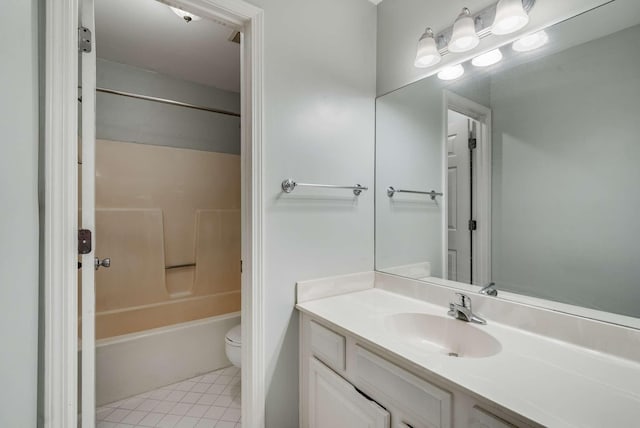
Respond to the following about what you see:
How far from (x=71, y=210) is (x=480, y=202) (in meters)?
1.60

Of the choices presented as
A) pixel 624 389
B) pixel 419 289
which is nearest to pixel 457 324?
pixel 419 289

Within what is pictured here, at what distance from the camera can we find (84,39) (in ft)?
3.08

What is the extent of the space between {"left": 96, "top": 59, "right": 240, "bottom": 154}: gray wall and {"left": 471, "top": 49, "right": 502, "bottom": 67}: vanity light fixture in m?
2.07

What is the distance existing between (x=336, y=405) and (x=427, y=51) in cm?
161

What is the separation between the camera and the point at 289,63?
4.30 feet

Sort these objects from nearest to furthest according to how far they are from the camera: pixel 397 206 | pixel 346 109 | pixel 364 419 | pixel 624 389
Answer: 1. pixel 624 389
2. pixel 364 419
3. pixel 346 109
4. pixel 397 206

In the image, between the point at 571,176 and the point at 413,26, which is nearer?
the point at 571,176

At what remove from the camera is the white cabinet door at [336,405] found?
928mm

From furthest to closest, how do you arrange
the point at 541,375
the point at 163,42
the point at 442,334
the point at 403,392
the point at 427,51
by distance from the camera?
the point at 163,42
the point at 427,51
the point at 442,334
the point at 403,392
the point at 541,375

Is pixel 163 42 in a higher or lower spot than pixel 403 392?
higher

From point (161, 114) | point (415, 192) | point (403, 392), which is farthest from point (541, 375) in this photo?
point (161, 114)

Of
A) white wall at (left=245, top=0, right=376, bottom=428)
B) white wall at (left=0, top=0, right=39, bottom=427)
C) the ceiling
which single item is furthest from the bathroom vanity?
the ceiling

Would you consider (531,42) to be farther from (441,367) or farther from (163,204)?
(163,204)

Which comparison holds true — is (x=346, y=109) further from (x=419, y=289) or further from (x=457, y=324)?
(x=457, y=324)
